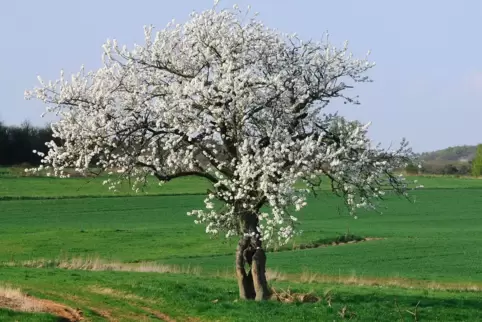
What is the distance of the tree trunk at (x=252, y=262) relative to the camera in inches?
995

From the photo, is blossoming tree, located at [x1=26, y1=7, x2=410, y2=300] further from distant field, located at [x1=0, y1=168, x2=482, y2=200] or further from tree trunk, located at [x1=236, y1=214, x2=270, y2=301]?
distant field, located at [x1=0, y1=168, x2=482, y2=200]

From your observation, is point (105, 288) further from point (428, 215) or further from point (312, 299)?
point (428, 215)

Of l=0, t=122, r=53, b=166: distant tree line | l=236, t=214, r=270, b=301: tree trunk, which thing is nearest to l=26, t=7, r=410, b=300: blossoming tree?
l=236, t=214, r=270, b=301: tree trunk

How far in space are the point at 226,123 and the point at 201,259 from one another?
25.5 metres

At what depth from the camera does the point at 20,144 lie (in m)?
116

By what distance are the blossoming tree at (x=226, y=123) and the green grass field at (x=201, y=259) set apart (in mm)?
3267

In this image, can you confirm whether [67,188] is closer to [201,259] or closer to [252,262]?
[201,259]

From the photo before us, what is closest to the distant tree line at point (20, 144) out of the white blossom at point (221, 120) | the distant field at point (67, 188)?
the distant field at point (67, 188)

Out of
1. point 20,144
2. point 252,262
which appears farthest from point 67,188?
point 252,262

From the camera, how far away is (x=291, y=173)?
23.4m

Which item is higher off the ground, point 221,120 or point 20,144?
point 20,144

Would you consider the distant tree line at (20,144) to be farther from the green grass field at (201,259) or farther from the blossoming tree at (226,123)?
the blossoming tree at (226,123)

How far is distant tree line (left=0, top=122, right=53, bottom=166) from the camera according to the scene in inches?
4523

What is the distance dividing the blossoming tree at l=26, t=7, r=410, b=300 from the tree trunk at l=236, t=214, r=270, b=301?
0.11 feet
